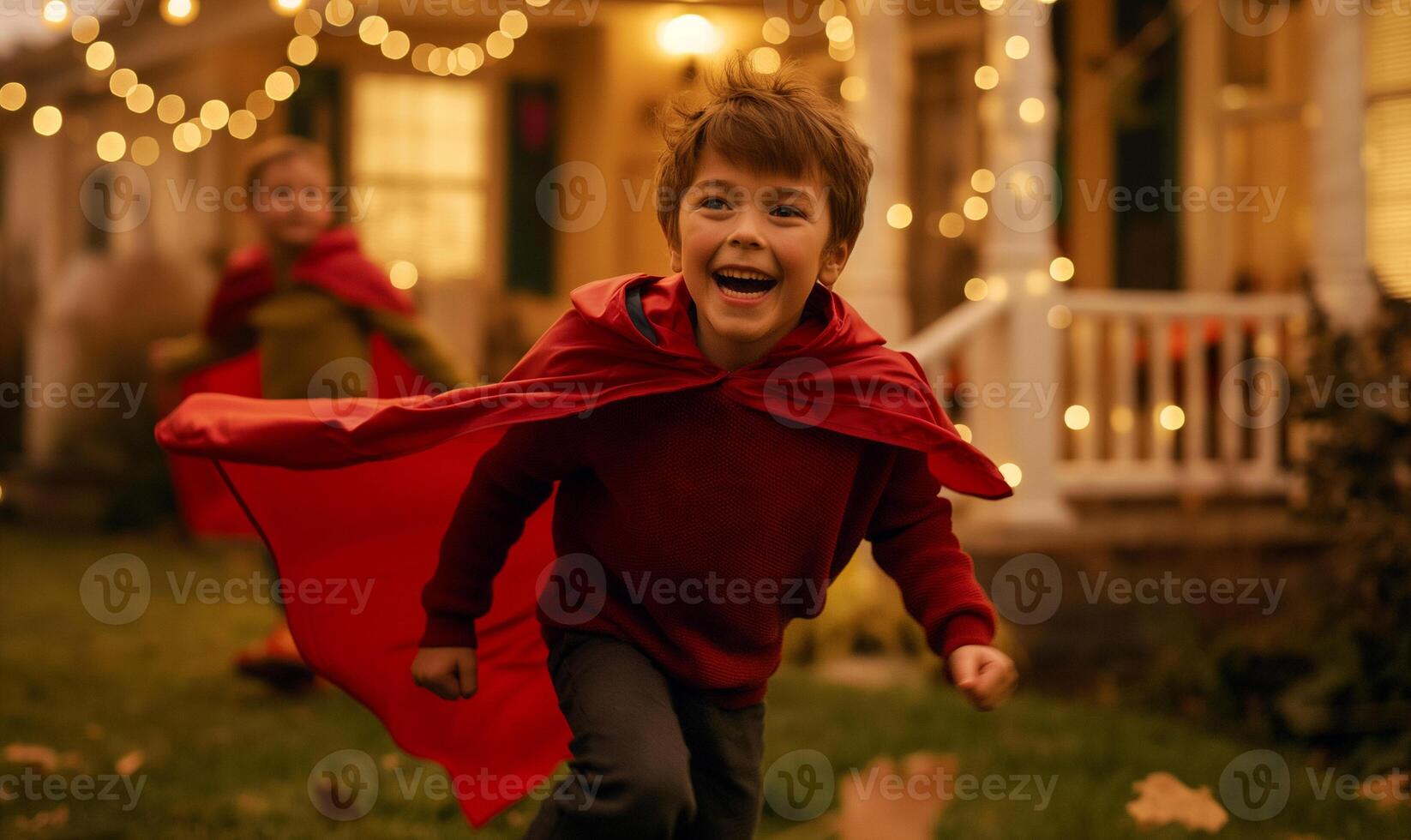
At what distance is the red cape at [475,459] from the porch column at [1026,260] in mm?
4099

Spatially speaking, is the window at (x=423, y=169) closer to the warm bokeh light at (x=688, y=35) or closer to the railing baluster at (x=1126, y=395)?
the warm bokeh light at (x=688, y=35)

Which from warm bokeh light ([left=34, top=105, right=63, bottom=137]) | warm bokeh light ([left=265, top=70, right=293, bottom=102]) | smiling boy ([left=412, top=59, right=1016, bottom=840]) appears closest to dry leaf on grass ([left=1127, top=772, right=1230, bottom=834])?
smiling boy ([left=412, top=59, right=1016, bottom=840])

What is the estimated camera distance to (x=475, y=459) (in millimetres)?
3379

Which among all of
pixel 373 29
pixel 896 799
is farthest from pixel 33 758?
pixel 373 29

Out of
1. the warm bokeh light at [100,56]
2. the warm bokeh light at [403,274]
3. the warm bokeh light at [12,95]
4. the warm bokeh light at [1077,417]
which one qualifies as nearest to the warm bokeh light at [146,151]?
the warm bokeh light at [100,56]

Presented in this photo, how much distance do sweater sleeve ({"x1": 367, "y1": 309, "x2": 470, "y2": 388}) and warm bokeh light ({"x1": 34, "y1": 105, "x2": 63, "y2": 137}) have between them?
10.4 metres

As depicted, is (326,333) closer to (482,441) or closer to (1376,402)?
(482,441)

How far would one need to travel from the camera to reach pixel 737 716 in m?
2.93

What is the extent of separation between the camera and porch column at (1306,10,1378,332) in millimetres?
7305

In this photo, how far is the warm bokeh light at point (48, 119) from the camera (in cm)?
1438

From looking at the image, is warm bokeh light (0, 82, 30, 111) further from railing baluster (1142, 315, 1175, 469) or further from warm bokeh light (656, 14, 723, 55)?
railing baluster (1142, 315, 1175, 469)

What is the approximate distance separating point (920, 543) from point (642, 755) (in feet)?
2.83

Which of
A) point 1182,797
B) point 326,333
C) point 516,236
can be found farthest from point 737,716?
point 516,236

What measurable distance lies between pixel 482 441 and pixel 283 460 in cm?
50
